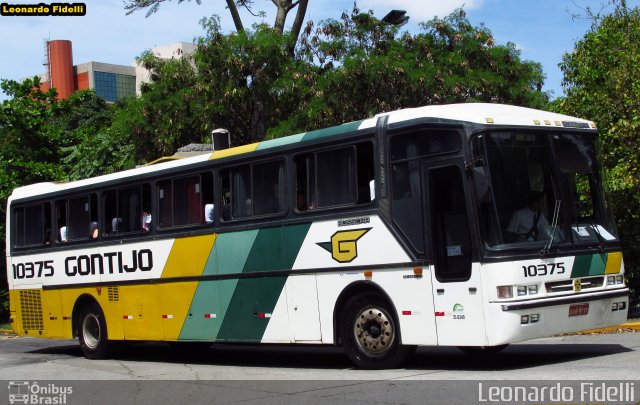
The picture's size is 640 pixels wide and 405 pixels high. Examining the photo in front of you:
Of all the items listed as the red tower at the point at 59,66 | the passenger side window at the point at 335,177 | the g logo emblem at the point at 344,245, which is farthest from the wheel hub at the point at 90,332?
the red tower at the point at 59,66

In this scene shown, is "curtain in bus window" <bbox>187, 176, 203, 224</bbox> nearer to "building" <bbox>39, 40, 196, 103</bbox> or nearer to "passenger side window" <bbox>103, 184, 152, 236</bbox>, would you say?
"passenger side window" <bbox>103, 184, 152, 236</bbox>

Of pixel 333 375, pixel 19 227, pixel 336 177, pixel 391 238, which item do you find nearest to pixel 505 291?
pixel 391 238

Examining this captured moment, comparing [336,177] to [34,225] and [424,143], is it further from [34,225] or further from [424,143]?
[34,225]

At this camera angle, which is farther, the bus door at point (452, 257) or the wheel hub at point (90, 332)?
the wheel hub at point (90, 332)

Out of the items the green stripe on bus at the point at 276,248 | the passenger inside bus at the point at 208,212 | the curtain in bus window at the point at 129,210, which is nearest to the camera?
the green stripe on bus at the point at 276,248

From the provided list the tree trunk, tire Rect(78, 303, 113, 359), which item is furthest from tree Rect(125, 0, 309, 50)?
tire Rect(78, 303, 113, 359)

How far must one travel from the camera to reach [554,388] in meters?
8.80

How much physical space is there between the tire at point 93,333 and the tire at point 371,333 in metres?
6.23

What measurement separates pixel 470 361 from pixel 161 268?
18.2 feet

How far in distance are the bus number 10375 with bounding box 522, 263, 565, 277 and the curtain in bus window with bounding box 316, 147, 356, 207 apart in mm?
2537

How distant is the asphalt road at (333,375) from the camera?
30.2ft

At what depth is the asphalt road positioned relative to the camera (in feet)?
30.2

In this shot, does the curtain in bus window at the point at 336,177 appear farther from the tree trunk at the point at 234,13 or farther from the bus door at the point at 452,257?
the tree trunk at the point at 234,13

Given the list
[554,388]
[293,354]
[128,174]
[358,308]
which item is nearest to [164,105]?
[128,174]
